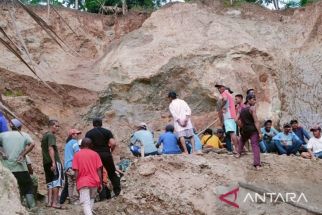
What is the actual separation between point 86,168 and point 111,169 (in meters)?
1.31

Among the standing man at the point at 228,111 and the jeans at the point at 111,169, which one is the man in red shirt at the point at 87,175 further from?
the standing man at the point at 228,111

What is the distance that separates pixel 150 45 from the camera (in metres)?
19.2

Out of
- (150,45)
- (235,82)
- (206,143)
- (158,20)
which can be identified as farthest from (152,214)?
(158,20)

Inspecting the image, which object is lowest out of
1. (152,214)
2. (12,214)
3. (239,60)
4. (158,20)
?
(152,214)

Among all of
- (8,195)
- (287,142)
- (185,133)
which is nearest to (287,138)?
(287,142)

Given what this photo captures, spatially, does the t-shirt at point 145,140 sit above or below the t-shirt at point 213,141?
above

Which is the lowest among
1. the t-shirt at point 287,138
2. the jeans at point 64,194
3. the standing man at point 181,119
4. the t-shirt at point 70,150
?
the jeans at point 64,194

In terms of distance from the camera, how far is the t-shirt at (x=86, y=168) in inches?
306

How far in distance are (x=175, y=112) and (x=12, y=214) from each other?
4.67 m

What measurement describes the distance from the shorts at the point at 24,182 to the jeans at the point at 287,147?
5.14 metres

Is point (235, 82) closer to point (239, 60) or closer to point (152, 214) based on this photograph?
point (239, 60)

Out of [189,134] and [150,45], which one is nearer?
[189,134]

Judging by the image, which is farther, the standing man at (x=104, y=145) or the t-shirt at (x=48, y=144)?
the standing man at (x=104, y=145)

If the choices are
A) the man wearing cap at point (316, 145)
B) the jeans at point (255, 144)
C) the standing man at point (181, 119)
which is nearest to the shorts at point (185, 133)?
the standing man at point (181, 119)
